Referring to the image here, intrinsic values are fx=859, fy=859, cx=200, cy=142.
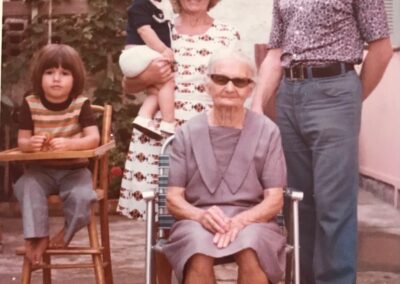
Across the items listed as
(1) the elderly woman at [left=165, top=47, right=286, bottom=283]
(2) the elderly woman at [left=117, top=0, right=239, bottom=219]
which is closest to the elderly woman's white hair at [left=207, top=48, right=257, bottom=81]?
(1) the elderly woman at [left=165, top=47, right=286, bottom=283]

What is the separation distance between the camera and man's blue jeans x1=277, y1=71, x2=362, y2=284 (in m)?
3.43

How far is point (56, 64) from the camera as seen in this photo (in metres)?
3.55

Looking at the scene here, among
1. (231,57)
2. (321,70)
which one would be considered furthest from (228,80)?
(321,70)

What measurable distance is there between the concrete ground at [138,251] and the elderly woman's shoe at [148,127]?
1063 millimetres

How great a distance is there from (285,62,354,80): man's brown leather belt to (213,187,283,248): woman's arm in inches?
21.0

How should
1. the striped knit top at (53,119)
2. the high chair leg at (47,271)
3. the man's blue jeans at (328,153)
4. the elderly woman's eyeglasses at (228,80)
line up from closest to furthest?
the elderly woman's eyeglasses at (228,80) → the man's blue jeans at (328,153) → the striped knit top at (53,119) → the high chair leg at (47,271)

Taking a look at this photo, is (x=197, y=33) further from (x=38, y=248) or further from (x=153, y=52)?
(x=38, y=248)

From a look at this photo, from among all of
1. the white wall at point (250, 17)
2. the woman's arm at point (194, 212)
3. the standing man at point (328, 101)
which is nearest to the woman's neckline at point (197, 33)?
the standing man at point (328, 101)

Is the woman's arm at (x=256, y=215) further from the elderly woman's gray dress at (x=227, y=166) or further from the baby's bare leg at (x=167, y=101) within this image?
the baby's bare leg at (x=167, y=101)

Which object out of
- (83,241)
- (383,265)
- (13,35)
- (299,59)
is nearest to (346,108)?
(299,59)

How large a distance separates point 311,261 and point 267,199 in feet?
2.25

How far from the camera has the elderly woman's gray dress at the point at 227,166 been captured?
3184 mm

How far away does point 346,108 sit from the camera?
3436 millimetres

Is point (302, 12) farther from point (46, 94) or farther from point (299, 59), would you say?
point (46, 94)
